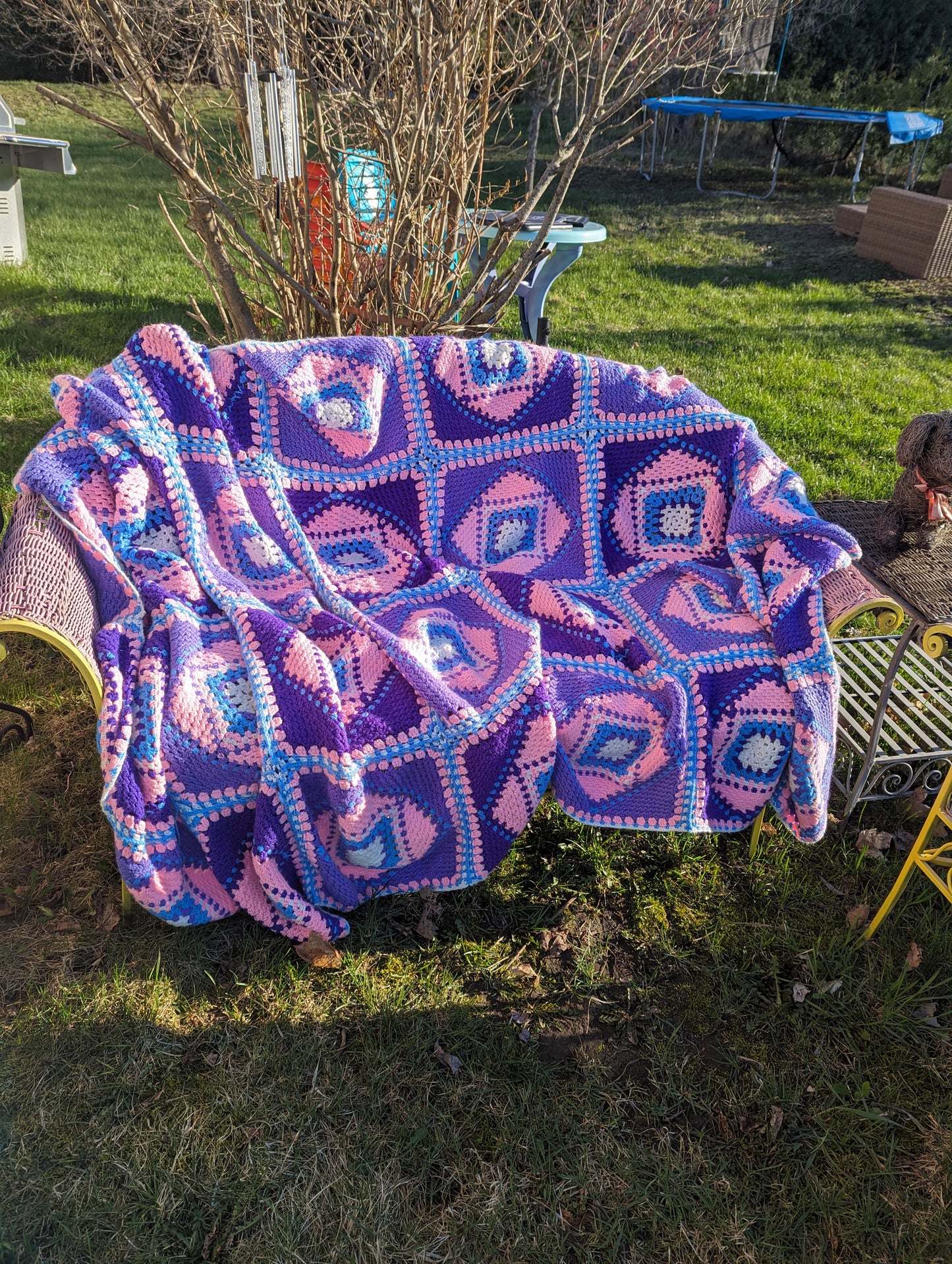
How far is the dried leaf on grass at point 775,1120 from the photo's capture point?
6.23 feet

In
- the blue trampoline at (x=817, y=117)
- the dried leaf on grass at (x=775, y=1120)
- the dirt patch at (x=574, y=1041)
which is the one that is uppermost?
the blue trampoline at (x=817, y=117)

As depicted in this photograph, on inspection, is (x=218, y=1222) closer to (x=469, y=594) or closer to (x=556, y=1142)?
(x=556, y=1142)

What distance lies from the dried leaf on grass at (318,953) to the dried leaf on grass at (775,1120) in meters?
1.01

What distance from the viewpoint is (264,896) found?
84.7 inches

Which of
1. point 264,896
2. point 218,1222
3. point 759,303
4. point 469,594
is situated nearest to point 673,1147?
point 218,1222

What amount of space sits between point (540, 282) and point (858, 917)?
378 centimetres

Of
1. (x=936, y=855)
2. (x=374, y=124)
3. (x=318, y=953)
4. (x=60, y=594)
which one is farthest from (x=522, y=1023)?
(x=374, y=124)

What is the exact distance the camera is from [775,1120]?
1.92 meters

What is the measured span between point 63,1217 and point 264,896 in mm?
707

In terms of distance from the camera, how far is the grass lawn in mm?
1732

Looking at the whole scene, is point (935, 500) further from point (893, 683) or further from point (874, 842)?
point (874, 842)

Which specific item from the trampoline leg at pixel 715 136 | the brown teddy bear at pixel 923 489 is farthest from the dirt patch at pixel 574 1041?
the trampoline leg at pixel 715 136

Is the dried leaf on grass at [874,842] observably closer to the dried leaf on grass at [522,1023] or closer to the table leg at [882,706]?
the table leg at [882,706]

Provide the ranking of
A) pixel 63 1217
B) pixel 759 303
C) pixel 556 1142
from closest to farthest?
pixel 63 1217 → pixel 556 1142 → pixel 759 303
